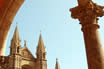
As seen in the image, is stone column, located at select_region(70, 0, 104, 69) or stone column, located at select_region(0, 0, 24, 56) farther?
stone column, located at select_region(0, 0, 24, 56)

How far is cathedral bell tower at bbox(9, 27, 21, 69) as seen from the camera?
24281 mm

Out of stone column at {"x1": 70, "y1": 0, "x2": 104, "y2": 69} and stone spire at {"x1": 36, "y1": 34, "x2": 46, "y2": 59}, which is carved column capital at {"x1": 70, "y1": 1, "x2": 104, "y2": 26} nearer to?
stone column at {"x1": 70, "y1": 0, "x2": 104, "y2": 69}

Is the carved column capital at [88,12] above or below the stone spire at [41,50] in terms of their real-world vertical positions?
below

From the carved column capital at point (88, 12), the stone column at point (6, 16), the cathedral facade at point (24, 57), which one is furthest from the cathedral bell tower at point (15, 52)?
the carved column capital at point (88, 12)

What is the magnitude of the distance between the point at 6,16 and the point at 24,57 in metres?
22.4

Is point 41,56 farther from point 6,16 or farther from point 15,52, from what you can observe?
point 6,16

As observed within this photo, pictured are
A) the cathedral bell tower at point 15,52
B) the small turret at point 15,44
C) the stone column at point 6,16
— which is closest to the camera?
the stone column at point 6,16

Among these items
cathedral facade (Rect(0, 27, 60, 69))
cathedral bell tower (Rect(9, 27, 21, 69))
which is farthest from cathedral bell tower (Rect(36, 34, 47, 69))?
cathedral bell tower (Rect(9, 27, 21, 69))

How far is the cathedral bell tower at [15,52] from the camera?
24.3m

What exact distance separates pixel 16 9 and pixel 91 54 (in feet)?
9.28

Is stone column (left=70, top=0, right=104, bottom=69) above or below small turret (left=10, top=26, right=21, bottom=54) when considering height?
below

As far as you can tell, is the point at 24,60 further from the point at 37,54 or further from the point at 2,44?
the point at 2,44

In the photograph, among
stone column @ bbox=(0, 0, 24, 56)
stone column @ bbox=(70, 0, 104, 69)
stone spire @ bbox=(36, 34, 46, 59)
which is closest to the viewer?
stone column @ bbox=(70, 0, 104, 69)

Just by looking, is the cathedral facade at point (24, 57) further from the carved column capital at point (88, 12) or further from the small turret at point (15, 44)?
the carved column capital at point (88, 12)
